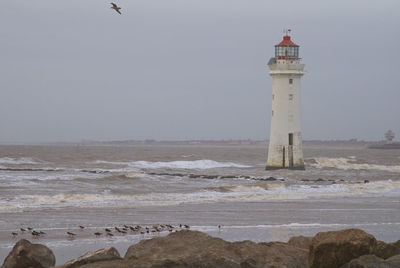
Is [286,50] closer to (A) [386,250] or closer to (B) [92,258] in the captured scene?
(A) [386,250]

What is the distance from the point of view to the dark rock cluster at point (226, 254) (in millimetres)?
7480

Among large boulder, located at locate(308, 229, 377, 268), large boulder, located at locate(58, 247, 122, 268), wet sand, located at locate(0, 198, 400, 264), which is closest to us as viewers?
large boulder, located at locate(58, 247, 122, 268)

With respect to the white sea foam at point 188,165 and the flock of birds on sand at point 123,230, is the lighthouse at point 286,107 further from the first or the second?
the white sea foam at point 188,165

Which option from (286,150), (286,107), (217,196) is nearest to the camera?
(217,196)

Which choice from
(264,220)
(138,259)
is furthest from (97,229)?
(138,259)

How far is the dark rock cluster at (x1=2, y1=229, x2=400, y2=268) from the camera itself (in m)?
7.48

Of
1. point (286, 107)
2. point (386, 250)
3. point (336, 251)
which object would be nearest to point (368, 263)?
point (336, 251)

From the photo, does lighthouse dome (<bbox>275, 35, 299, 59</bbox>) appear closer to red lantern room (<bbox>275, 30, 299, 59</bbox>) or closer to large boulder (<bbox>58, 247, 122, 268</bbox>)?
red lantern room (<bbox>275, 30, 299, 59</bbox>)

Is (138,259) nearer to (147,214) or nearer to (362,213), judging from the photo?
(147,214)

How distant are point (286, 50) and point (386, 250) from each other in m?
24.2

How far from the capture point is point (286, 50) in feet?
105

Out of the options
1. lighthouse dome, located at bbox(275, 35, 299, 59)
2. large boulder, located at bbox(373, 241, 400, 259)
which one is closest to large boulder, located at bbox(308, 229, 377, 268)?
large boulder, located at bbox(373, 241, 400, 259)

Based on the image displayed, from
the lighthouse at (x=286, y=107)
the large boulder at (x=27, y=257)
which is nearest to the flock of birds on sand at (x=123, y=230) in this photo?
the large boulder at (x=27, y=257)

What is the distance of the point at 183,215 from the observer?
16641 mm
